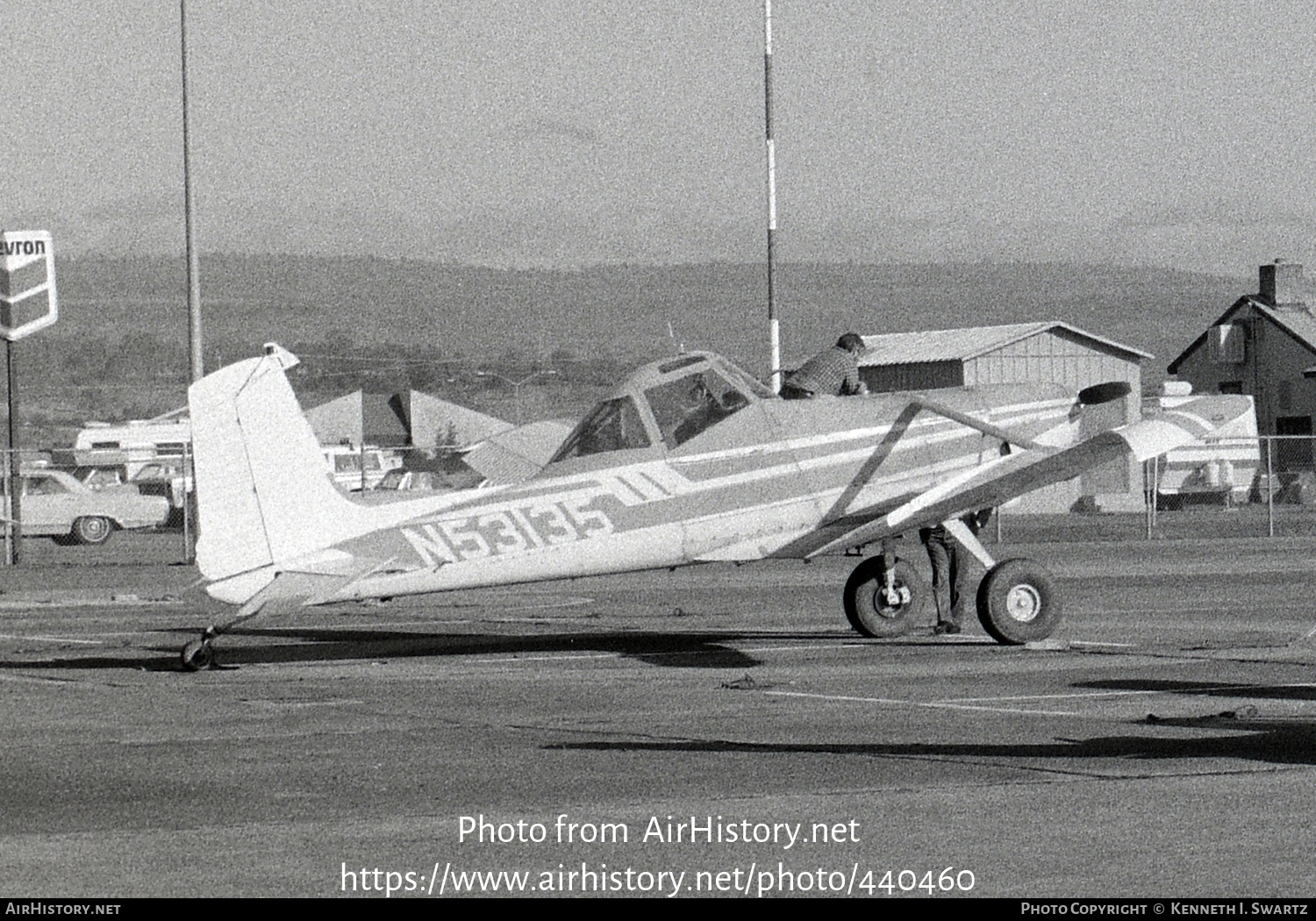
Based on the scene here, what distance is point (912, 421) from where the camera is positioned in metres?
18.2

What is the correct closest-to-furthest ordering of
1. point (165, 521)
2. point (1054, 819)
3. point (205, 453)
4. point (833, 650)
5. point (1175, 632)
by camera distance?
1. point (1054, 819)
2. point (205, 453)
3. point (833, 650)
4. point (1175, 632)
5. point (165, 521)

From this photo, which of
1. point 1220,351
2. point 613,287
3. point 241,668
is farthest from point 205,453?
point 613,287

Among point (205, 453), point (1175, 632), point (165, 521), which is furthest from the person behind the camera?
point (165, 521)

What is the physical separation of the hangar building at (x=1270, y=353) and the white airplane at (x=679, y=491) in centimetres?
6428

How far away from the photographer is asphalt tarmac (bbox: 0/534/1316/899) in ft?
26.5

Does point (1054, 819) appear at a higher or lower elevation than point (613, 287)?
lower

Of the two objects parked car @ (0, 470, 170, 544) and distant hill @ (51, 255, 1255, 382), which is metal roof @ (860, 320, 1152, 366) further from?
distant hill @ (51, 255, 1255, 382)

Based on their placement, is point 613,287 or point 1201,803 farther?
point 613,287

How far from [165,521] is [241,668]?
3243cm

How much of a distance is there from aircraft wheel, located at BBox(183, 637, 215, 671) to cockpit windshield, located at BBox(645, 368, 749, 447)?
374 centimetres

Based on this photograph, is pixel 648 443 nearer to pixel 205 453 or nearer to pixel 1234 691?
pixel 205 453

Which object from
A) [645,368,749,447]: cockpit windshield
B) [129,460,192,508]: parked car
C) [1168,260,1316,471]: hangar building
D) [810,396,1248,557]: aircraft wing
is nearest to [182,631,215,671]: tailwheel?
[645,368,749,447]: cockpit windshield

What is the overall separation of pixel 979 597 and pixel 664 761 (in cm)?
719

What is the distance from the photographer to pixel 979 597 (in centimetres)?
1775
